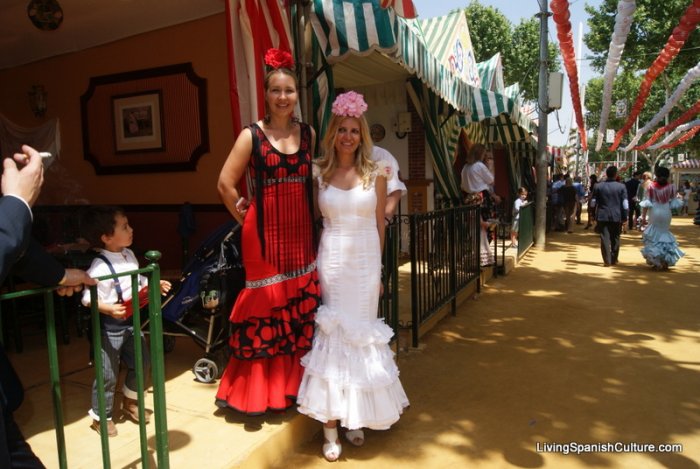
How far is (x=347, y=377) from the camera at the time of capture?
2.96m

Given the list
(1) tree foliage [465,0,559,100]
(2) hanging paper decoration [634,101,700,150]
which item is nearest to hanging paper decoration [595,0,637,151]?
(2) hanging paper decoration [634,101,700,150]

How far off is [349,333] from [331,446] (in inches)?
26.9

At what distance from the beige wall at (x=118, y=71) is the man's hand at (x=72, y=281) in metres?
3.55

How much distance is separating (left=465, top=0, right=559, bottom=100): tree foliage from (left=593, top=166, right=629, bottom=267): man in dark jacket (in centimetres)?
2117

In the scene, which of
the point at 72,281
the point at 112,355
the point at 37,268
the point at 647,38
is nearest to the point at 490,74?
the point at 647,38

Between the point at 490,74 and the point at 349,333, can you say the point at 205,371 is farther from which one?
the point at 490,74

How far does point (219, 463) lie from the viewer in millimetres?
2621

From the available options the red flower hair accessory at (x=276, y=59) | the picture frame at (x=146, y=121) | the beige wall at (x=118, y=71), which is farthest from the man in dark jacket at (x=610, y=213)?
the red flower hair accessory at (x=276, y=59)

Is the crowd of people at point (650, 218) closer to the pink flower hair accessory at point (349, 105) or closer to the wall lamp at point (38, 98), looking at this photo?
the pink flower hair accessory at point (349, 105)

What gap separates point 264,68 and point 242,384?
2271mm

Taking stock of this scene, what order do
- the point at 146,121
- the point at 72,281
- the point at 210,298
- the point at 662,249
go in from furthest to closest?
the point at 662,249 < the point at 146,121 < the point at 210,298 < the point at 72,281

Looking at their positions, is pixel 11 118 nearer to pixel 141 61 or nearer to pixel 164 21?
pixel 141 61

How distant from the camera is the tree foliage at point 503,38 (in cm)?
2906

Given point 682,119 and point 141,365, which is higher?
point 682,119
